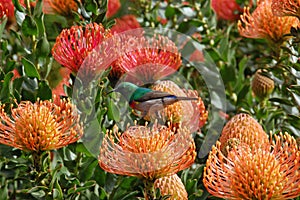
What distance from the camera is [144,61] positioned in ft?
5.52

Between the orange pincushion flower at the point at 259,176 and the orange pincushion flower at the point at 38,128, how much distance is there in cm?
31

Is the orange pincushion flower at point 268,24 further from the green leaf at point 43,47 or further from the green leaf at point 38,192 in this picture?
the green leaf at point 38,192

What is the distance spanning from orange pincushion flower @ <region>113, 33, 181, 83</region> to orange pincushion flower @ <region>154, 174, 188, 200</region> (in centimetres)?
28

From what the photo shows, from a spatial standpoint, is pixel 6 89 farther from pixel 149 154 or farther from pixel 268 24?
pixel 268 24

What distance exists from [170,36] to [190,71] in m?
0.12

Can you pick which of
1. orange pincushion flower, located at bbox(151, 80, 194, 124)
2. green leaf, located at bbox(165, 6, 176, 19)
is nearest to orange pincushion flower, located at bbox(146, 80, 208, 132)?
orange pincushion flower, located at bbox(151, 80, 194, 124)

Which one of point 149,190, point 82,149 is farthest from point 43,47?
point 149,190

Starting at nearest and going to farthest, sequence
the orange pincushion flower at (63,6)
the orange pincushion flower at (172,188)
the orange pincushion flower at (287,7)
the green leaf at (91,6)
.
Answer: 1. the orange pincushion flower at (172,188)
2. the orange pincushion flower at (287,7)
3. the green leaf at (91,6)
4. the orange pincushion flower at (63,6)

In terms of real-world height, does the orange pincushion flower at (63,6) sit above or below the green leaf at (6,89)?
above

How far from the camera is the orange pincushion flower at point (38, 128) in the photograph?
1480 mm

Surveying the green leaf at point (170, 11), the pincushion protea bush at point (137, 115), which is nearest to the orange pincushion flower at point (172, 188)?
the pincushion protea bush at point (137, 115)

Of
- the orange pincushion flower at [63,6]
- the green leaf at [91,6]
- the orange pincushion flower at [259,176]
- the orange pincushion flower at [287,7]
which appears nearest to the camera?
the orange pincushion flower at [259,176]

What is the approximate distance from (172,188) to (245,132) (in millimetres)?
215

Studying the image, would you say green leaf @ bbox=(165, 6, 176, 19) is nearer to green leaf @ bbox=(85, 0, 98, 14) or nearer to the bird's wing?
green leaf @ bbox=(85, 0, 98, 14)
